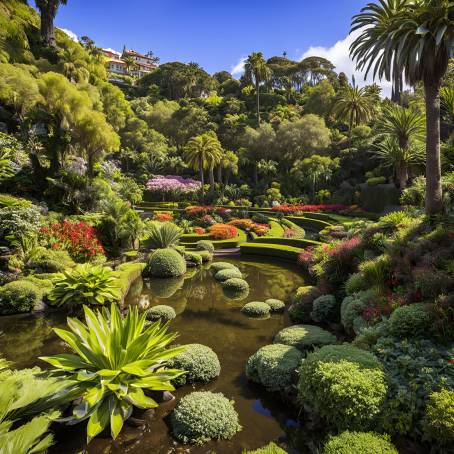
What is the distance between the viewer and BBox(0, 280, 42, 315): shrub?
35.2 ft

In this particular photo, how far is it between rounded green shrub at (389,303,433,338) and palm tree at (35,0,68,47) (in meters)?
48.3

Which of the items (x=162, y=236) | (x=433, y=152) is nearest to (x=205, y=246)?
(x=162, y=236)

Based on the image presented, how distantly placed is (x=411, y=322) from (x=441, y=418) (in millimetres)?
2314

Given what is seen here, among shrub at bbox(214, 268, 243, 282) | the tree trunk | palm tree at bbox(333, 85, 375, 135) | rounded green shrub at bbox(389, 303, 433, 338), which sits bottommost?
shrub at bbox(214, 268, 243, 282)

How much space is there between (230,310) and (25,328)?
22.2ft

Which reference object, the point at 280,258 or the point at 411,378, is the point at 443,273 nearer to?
the point at 411,378

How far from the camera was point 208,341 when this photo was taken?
9.15 meters

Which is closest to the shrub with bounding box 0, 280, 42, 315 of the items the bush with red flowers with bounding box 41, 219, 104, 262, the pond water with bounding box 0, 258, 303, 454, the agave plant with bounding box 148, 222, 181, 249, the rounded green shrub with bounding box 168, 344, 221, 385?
the pond water with bounding box 0, 258, 303, 454

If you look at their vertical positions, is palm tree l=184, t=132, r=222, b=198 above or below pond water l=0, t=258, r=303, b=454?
above

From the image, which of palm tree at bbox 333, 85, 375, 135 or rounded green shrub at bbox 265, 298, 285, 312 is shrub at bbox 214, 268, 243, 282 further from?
palm tree at bbox 333, 85, 375, 135

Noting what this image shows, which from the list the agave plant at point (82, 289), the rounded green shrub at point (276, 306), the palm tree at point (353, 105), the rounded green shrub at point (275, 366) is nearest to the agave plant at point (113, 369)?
the rounded green shrub at point (275, 366)

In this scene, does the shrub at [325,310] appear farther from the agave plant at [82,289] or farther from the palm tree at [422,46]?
A: the agave plant at [82,289]

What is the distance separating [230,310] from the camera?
1162cm

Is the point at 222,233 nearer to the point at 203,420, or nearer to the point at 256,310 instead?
the point at 256,310
